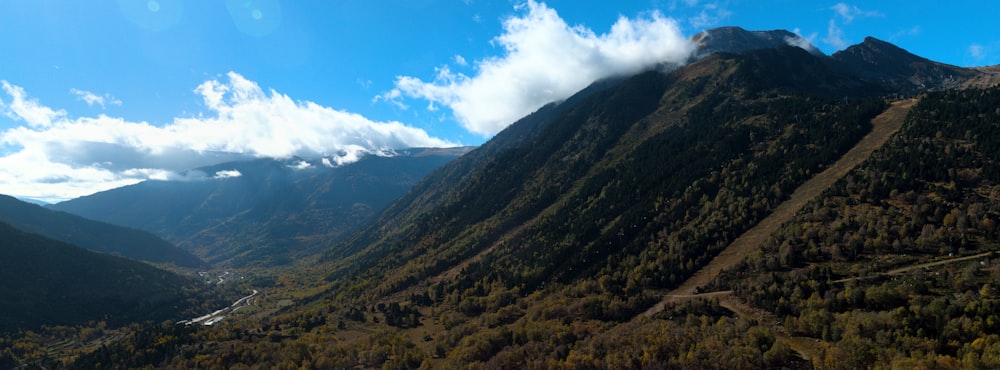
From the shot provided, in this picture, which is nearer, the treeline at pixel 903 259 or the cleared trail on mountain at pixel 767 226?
the treeline at pixel 903 259

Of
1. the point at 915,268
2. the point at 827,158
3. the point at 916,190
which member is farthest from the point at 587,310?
the point at 827,158

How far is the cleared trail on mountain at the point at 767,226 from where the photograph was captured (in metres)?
150

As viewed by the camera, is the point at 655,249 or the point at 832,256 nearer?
the point at 832,256

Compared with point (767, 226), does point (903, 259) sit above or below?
below

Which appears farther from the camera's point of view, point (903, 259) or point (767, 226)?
point (767, 226)

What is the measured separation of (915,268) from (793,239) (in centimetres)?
3489

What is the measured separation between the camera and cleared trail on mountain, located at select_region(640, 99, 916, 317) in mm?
150250

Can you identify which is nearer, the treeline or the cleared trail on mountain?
the treeline

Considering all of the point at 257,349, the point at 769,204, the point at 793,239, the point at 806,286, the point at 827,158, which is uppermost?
the point at 827,158

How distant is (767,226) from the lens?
166m

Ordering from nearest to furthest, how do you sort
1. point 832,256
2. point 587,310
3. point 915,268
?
point 915,268, point 832,256, point 587,310

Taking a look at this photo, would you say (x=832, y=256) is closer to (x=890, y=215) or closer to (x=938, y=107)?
(x=890, y=215)

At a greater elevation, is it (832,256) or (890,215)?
(890,215)

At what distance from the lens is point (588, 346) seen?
117m
